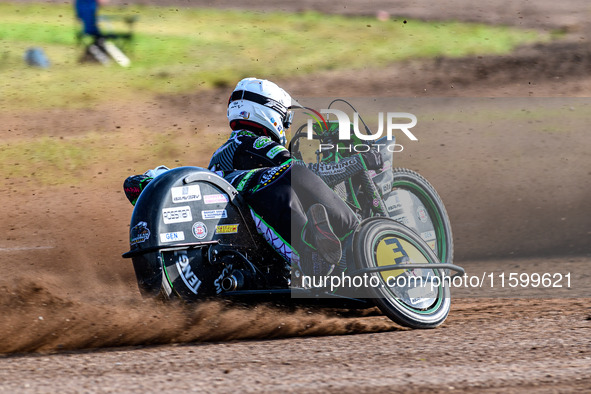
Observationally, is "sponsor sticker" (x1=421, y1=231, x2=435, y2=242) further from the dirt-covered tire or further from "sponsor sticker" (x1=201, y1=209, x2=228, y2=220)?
"sponsor sticker" (x1=201, y1=209, x2=228, y2=220)

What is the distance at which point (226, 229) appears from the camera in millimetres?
6047

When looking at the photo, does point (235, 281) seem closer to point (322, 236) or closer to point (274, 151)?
point (322, 236)

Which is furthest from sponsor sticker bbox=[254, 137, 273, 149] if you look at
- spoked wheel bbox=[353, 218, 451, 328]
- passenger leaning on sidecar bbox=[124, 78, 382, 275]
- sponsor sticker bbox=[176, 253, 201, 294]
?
sponsor sticker bbox=[176, 253, 201, 294]

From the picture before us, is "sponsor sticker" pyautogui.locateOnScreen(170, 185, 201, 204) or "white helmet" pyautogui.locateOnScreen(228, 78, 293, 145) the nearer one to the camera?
"sponsor sticker" pyautogui.locateOnScreen(170, 185, 201, 204)

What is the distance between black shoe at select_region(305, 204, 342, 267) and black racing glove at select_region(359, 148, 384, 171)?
71 cm

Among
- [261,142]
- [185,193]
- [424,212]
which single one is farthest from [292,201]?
[424,212]

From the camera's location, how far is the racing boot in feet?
19.6

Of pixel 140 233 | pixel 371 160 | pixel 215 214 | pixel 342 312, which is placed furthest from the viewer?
pixel 342 312

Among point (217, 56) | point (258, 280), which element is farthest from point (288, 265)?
point (217, 56)

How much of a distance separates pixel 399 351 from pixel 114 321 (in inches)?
78.8

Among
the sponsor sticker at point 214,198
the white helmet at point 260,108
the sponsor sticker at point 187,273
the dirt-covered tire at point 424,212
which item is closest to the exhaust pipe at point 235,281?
the sponsor sticker at point 187,273

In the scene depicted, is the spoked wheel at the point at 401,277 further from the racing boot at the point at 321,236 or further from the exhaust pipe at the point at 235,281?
the exhaust pipe at the point at 235,281

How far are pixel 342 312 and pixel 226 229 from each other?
125 cm

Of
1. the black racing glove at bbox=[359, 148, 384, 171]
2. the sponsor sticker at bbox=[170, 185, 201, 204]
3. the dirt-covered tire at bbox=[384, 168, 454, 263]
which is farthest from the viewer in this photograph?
the dirt-covered tire at bbox=[384, 168, 454, 263]
